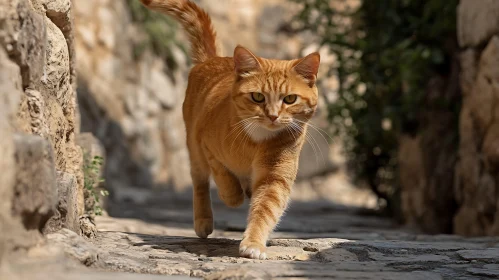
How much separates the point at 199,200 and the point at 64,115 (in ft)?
3.53

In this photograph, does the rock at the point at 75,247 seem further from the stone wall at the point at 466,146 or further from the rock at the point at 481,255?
the stone wall at the point at 466,146

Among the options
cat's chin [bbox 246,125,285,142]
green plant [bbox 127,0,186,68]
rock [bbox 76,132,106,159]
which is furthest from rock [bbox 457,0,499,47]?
green plant [bbox 127,0,186,68]

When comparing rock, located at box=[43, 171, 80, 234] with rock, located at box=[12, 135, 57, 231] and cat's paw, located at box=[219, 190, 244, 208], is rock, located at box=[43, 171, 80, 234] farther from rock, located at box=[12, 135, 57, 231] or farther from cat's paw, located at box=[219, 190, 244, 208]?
cat's paw, located at box=[219, 190, 244, 208]

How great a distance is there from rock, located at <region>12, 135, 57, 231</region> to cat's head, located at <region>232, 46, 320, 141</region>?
4.48ft

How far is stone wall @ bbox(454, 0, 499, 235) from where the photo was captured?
217 inches

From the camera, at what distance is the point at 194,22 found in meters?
4.70

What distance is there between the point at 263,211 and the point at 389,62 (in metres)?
4.01

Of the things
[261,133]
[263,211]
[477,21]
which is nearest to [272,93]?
[261,133]

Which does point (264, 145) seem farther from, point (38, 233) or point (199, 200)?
point (38, 233)

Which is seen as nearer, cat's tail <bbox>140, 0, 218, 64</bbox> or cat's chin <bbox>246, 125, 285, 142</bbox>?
cat's chin <bbox>246, 125, 285, 142</bbox>

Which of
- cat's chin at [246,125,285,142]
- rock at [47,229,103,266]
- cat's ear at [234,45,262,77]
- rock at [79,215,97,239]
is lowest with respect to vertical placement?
rock at [47,229,103,266]

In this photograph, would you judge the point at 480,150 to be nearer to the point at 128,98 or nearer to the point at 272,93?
the point at 272,93

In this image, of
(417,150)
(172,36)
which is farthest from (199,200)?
(172,36)

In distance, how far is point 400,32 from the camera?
7.76m
